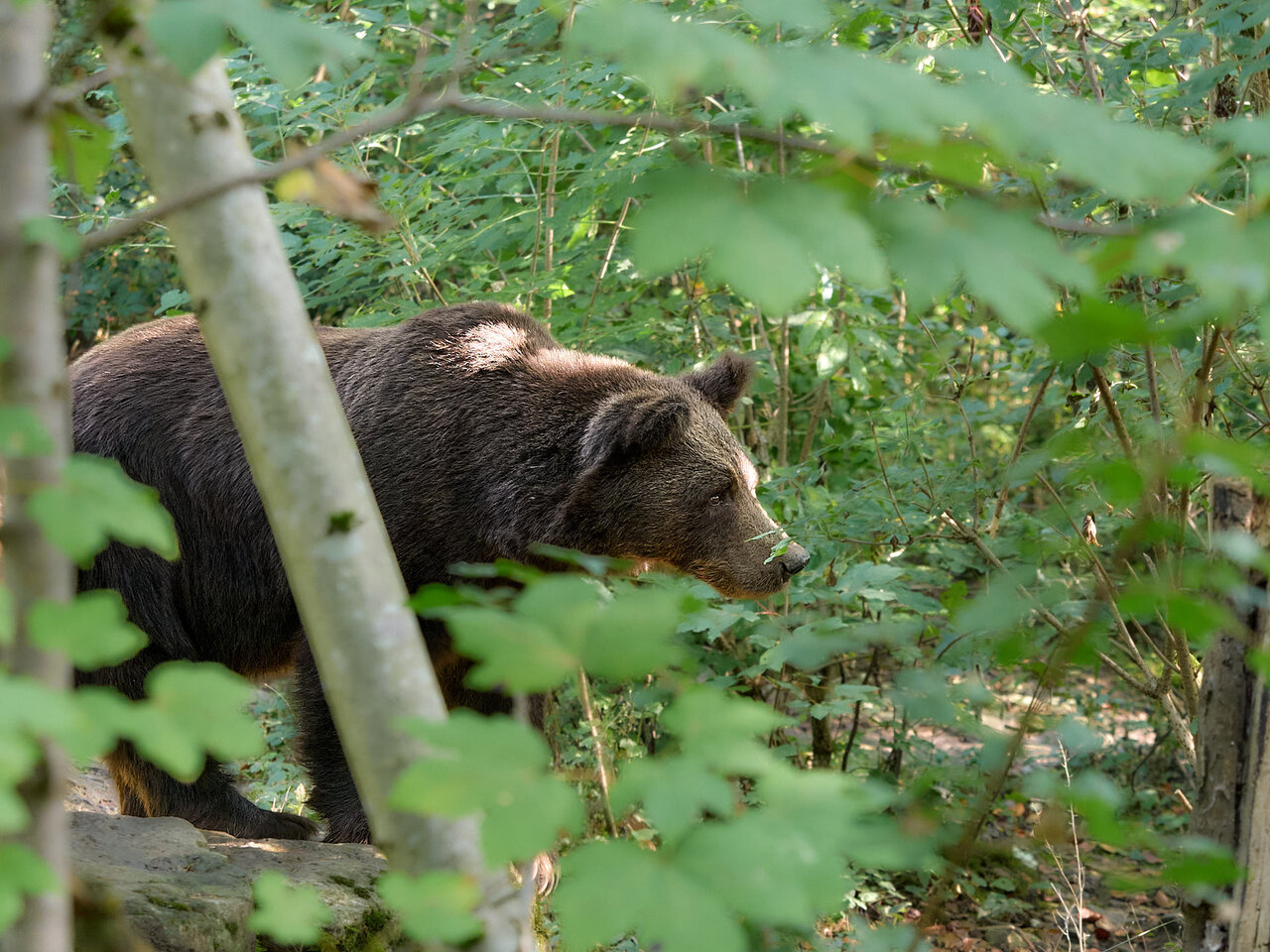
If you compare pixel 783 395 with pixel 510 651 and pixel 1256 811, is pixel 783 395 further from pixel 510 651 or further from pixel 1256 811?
pixel 510 651

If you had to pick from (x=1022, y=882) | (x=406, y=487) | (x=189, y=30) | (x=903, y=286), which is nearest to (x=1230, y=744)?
(x=189, y=30)

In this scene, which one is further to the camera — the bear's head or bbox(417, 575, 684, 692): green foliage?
the bear's head

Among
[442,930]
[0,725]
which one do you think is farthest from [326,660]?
[0,725]

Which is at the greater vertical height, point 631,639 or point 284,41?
point 284,41

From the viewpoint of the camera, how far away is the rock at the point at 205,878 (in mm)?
2775

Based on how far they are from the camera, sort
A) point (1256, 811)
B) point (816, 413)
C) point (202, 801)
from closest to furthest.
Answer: point (1256, 811) → point (202, 801) → point (816, 413)

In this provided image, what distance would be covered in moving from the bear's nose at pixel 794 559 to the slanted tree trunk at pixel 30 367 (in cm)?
326

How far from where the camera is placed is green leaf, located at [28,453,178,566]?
3.81 ft

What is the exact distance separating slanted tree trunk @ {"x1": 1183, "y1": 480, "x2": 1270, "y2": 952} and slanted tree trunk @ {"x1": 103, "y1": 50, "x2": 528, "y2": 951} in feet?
6.00

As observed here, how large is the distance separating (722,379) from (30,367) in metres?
3.75

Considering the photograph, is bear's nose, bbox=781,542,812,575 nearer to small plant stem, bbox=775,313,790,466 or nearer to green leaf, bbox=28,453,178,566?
small plant stem, bbox=775,313,790,466

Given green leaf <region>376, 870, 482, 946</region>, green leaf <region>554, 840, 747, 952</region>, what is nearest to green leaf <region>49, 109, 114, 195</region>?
green leaf <region>376, 870, 482, 946</region>

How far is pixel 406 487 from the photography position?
4.24 metres

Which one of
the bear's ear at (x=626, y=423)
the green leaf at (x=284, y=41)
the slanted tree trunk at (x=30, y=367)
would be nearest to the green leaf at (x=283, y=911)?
the slanted tree trunk at (x=30, y=367)
